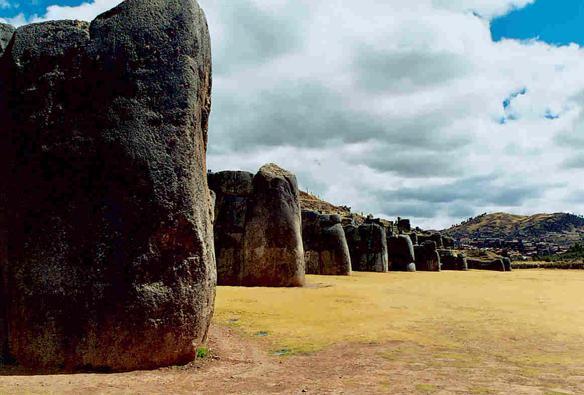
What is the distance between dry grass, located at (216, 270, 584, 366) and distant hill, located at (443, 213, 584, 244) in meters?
96.3

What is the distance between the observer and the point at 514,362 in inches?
243

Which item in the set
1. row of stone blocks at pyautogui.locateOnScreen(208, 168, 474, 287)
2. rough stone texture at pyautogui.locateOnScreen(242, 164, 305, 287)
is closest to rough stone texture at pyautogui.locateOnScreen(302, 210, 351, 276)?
row of stone blocks at pyautogui.locateOnScreen(208, 168, 474, 287)

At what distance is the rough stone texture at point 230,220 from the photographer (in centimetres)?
1611

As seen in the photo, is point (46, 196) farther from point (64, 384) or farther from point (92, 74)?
point (64, 384)

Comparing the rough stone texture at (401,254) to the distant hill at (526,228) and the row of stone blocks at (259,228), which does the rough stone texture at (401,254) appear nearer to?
the row of stone blocks at (259,228)

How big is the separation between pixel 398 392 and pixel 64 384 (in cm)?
303

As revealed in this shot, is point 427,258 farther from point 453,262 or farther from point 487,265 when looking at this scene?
point 487,265

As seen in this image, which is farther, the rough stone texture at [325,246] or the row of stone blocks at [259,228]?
the rough stone texture at [325,246]

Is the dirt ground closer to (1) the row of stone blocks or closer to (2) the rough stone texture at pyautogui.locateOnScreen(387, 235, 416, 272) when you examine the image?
(1) the row of stone blocks

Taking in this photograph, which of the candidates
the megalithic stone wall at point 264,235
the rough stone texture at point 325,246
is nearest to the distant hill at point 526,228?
the rough stone texture at point 325,246

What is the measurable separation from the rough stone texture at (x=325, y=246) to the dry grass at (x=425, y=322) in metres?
8.17

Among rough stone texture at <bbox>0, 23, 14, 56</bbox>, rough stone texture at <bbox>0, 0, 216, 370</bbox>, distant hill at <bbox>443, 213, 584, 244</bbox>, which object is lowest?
rough stone texture at <bbox>0, 0, 216, 370</bbox>

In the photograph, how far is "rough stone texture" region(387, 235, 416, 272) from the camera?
30947 millimetres

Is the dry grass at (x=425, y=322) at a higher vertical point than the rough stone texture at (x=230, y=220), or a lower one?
lower
